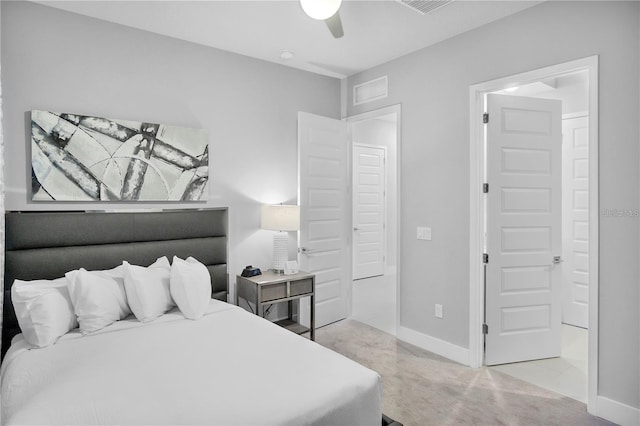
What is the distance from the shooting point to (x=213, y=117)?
3533 millimetres

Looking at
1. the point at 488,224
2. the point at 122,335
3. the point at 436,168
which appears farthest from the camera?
the point at 436,168

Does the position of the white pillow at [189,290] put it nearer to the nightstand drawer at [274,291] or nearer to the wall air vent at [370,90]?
the nightstand drawer at [274,291]

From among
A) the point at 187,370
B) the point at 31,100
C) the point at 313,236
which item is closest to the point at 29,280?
the point at 31,100

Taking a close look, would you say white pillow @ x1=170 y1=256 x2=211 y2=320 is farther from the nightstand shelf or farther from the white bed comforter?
the nightstand shelf

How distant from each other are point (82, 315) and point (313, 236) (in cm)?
229

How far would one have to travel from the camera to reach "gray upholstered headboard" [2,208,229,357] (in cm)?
259

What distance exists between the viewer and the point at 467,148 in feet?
10.7

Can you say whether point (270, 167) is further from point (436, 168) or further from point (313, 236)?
point (436, 168)

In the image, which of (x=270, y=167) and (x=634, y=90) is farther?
(x=270, y=167)

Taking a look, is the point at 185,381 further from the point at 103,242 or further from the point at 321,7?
the point at 321,7

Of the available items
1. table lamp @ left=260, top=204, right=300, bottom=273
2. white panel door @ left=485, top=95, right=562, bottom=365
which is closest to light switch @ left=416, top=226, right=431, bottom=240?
white panel door @ left=485, top=95, right=562, bottom=365

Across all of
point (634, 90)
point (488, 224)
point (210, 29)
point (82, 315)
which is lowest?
point (82, 315)

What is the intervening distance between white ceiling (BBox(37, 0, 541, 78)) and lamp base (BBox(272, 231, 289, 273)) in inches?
70.5

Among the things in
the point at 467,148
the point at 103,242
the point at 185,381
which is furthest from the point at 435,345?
the point at 103,242
